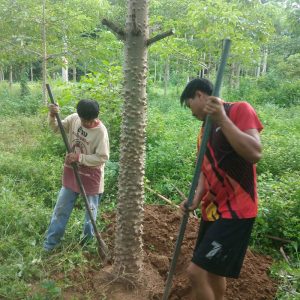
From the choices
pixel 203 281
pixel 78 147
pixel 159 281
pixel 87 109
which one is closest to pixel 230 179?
pixel 203 281

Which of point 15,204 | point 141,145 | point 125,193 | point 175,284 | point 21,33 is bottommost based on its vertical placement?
point 175,284

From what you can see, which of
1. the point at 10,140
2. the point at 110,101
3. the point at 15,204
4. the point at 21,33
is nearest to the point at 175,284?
the point at 15,204

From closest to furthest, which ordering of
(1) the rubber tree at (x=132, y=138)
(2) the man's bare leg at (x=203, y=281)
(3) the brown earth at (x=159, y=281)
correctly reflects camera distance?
(2) the man's bare leg at (x=203, y=281), (1) the rubber tree at (x=132, y=138), (3) the brown earth at (x=159, y=281)

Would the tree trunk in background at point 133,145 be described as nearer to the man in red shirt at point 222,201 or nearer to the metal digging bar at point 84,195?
the metal digging bar at point 84,195

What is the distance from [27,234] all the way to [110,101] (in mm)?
3416

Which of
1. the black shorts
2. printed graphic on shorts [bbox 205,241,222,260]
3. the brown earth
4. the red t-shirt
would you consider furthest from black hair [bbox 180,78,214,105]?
the brown earth

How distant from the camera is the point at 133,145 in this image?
2891 mm

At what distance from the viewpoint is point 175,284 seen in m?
3.19

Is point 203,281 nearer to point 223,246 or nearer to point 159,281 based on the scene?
point 223,246

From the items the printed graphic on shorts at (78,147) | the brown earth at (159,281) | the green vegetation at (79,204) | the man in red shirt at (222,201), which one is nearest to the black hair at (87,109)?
the printed graphic on shorts at (78,147)

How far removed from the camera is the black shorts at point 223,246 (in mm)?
2270

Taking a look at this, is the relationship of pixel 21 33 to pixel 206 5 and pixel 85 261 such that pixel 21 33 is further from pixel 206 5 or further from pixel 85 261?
pixel 85 261

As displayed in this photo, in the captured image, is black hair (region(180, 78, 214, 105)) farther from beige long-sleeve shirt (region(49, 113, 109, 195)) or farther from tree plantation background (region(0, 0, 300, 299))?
beige long-sleeve shirt (region(49, 113, 109, 195))

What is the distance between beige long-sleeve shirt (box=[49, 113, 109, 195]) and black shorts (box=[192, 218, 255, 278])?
Result: 143 centimetres
